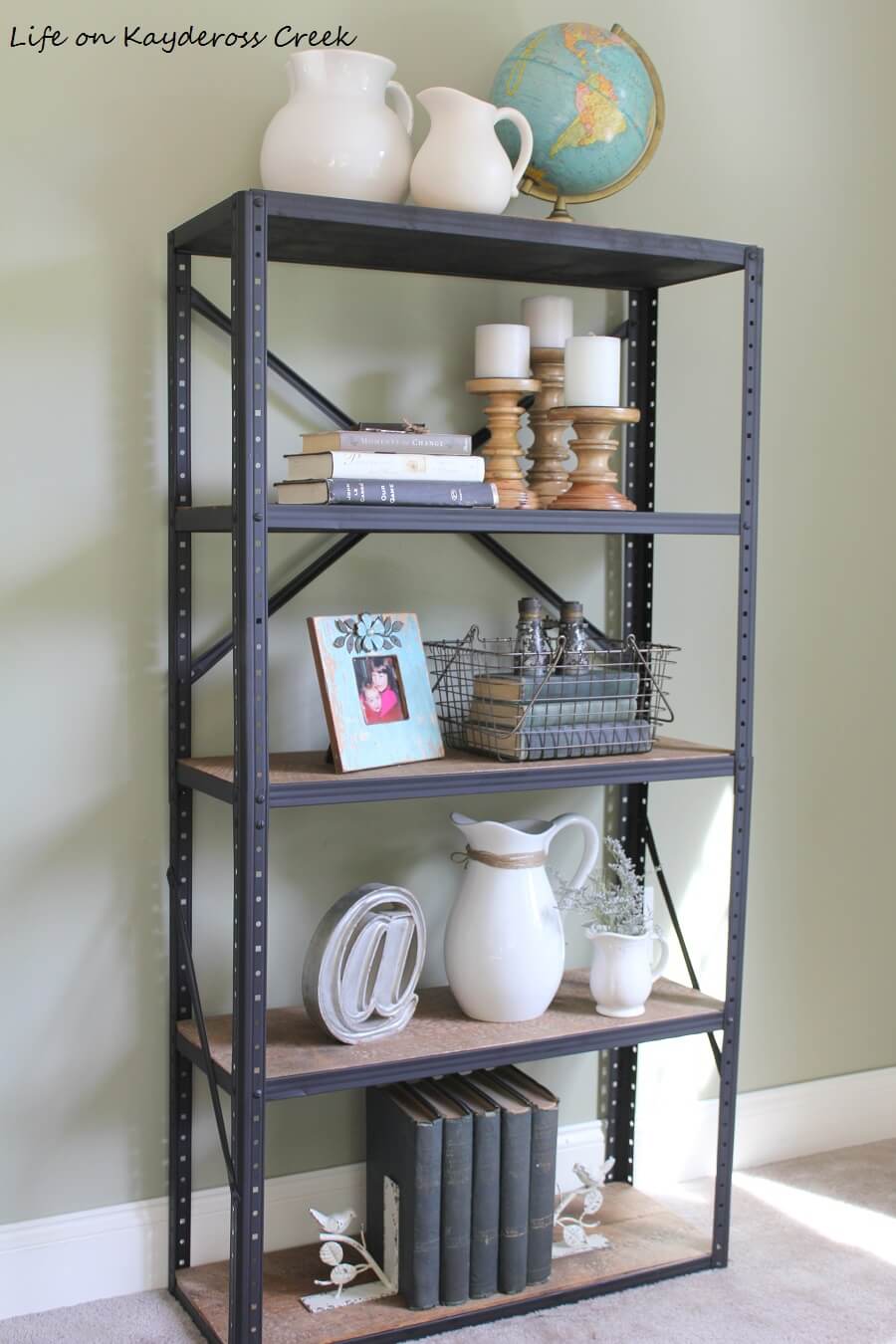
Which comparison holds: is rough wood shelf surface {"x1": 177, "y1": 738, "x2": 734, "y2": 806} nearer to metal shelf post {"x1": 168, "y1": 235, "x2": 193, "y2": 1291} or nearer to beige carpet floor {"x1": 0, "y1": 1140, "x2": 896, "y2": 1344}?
metal shelf post {"x1": 168, "y1": 235, "x2": 193, "y2": 1291}

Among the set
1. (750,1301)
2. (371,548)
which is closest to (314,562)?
(371,548)

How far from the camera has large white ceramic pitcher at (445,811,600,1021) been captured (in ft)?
7.27

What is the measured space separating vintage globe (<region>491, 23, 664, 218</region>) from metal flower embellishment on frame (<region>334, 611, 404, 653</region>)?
695 mm

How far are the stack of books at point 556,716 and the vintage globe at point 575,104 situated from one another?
0.73 m

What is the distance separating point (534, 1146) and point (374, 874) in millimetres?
510

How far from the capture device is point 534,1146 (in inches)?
88.0

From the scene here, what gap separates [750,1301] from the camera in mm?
2287

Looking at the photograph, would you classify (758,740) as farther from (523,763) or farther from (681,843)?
(523,763)

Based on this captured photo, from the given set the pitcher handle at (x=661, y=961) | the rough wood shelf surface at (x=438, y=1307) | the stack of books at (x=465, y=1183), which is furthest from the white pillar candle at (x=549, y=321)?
the rough wood shelf surface at (x=438, y=1307)

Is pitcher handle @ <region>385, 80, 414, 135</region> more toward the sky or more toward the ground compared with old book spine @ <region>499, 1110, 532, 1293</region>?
more toward the sky

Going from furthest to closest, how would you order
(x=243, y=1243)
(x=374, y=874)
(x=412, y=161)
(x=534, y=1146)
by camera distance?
(x=374, y=874), (x=534, y=1146), (x=412, y=161), (x=243, y=1243)

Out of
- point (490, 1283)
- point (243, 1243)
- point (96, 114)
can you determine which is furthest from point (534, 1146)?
point (96, 114)

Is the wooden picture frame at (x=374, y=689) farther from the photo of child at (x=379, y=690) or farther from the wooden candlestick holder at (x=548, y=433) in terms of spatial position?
the wooden candlestick holder at (x=548, y=433)

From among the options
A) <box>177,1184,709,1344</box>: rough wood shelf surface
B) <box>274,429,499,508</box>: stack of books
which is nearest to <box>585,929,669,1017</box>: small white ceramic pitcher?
<box>177,1184,709,1344</box>: rough wood shelf surface
